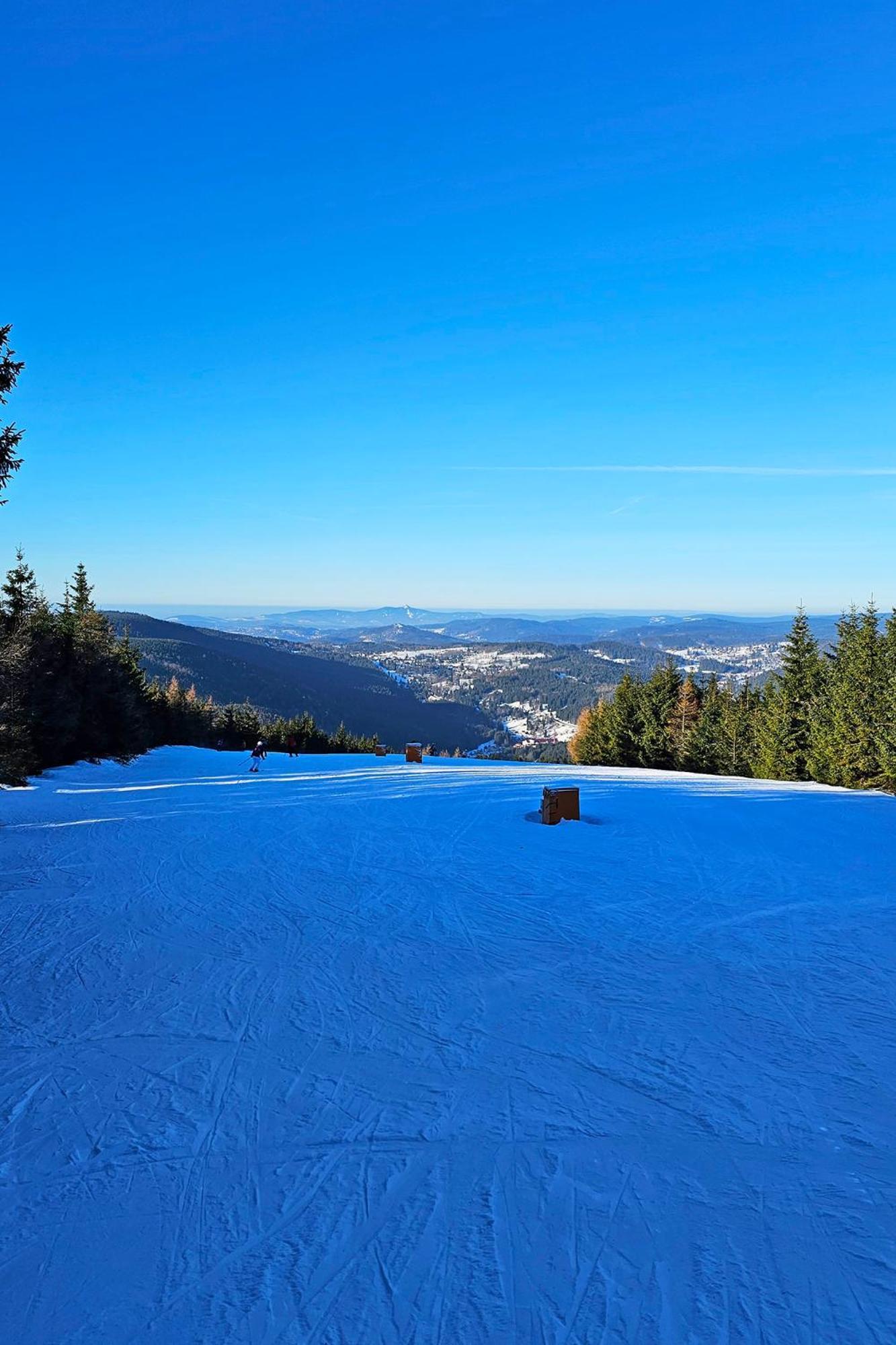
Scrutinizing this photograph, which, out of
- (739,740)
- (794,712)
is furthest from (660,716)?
(794,712)

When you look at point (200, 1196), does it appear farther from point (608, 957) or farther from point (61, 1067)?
point (608, 957)

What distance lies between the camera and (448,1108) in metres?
3.81

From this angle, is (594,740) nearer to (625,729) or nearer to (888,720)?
(625,729)

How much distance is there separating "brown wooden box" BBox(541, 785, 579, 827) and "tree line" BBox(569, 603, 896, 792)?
82.3 ft

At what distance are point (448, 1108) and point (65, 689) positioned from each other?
23.3 m

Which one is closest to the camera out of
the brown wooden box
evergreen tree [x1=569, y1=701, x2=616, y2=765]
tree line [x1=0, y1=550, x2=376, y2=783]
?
the brown wooden box

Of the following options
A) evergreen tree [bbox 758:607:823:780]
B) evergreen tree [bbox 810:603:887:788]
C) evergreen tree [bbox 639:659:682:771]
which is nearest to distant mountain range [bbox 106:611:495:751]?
evergreen tree [bbox 639:659:682:771]

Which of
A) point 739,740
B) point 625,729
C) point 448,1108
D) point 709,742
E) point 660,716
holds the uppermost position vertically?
point 448,1108

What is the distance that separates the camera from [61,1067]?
4258mm

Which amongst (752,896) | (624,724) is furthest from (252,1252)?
(624,724)

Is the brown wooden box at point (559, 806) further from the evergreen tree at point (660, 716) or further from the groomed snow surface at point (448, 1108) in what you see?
the evergreen tree at point (660, 716)

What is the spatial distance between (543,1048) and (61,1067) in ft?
9.92

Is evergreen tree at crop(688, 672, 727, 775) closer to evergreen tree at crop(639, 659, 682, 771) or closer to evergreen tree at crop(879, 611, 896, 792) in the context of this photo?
evergreen tree at crop(639, 659, 682, 771)

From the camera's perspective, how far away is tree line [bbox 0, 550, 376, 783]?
58.0ft
